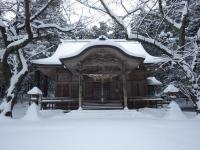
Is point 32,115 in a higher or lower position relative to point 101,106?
lower

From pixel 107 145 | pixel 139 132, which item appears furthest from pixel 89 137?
pixel 139 132

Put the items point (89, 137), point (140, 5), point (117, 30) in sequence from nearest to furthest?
point (89, 137) < point (140, 5) < point (117, 30)

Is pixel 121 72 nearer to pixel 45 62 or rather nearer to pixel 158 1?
pixel 158 1

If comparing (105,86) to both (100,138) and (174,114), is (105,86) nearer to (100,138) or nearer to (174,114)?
(174,114)

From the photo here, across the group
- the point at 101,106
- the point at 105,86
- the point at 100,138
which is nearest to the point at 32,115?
the point at 101,106

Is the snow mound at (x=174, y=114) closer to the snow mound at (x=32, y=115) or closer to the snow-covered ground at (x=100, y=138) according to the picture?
the snow-covered ground at (x=100, y=138)

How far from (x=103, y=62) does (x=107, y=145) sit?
878cm

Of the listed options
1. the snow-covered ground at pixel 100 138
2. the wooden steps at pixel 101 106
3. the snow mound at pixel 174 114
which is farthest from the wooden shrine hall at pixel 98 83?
the snow-covered ground at pixel 100 138

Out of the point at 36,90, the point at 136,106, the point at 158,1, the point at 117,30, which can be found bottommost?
the point at 136,106

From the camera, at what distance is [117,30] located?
3525 cm

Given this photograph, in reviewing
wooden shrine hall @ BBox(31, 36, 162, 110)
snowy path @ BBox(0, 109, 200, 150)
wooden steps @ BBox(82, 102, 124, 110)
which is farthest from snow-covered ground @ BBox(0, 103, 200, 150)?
wooden shrine hall @ BBox(31, 36, 162, 110)

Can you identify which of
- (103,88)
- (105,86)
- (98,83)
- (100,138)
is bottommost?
(100,138)

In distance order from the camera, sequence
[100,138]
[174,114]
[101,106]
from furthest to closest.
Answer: [101,106] < [174,114] < [100,138]

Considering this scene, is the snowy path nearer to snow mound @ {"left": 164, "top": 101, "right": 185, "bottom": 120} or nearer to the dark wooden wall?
snow mound @ {"left": 164, "top": 101, "right": 185, "bottom": 120}
